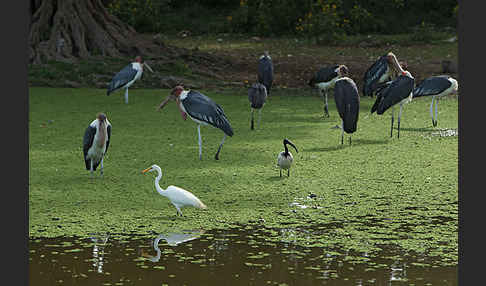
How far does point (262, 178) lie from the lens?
6.18 metres

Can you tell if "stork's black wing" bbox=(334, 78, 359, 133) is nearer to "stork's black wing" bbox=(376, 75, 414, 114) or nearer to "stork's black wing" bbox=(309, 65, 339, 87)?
"stork's black wing" bbox=(376, 75, 414, 114)

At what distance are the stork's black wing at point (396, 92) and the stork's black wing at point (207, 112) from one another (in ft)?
6.64

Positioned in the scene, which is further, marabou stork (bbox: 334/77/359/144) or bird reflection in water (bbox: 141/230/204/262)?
marabou stork (bbox: 334/77/359/144)

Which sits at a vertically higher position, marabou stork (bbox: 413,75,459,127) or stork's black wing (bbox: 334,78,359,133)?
marabou stork (bbox: 413,75,459,127)

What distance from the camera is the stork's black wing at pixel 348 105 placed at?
7.38 meters

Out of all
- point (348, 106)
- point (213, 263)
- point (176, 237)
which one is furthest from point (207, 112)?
point (213, 263)

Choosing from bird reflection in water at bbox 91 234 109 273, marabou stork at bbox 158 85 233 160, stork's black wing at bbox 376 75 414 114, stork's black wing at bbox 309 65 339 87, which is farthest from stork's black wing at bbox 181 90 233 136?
stork's black wing at bbox 309 65 339 87

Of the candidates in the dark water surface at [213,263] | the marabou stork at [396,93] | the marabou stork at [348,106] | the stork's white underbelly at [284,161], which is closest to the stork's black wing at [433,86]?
the marabou stork at [396,93]

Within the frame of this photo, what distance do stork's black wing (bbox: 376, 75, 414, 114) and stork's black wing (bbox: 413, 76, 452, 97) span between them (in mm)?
755

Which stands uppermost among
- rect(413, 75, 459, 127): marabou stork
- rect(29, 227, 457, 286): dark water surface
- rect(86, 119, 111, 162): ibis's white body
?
rect(413, 75, 459, 127): marabou stork

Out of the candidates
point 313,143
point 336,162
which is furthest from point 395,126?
point 336,162

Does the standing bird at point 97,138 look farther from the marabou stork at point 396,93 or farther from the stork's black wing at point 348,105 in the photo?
the marabou stork at point 396,93

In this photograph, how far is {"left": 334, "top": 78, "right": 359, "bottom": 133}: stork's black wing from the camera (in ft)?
24.2

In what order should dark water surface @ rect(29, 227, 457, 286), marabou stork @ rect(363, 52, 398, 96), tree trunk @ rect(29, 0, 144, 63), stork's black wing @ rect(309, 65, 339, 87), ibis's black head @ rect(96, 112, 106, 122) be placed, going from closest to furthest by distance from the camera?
1. dark water surface @ rect(29, 227, 457, 286)
2. ibis's black head @ rect(96, 112, 106, 122)
3. stork's black wing @ rect(309, 65, 339, 87)
4. marabou stork @ rect(363, 52, 398, 96)
5. tree trunk @ rect(29, 0, 144, 63)
